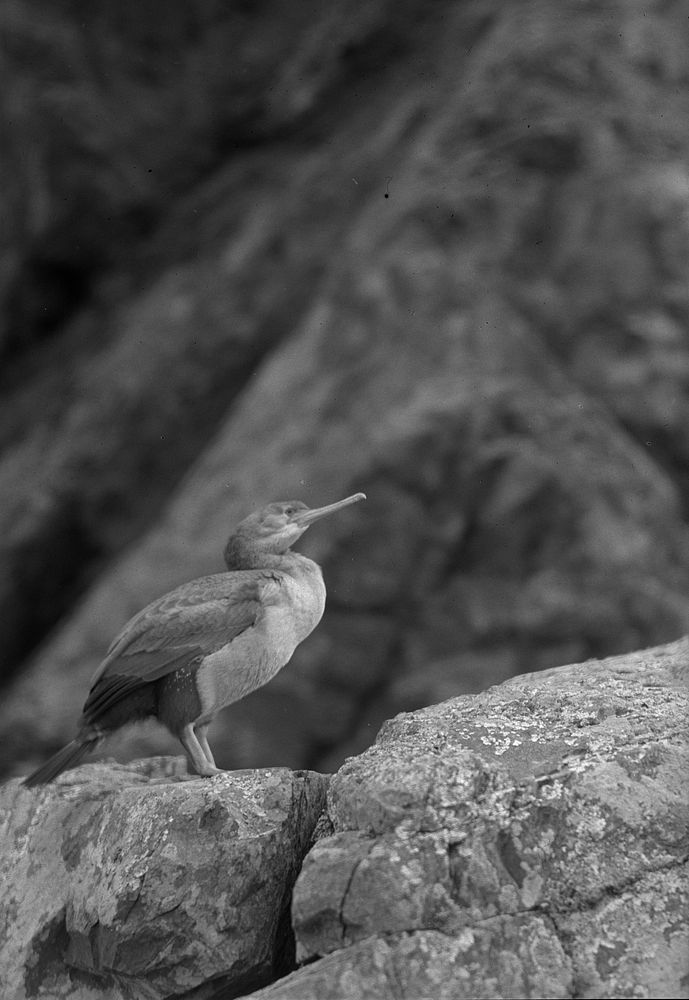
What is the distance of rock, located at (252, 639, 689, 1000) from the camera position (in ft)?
12.2

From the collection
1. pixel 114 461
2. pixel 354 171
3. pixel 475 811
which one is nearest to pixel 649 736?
pixel 475 811

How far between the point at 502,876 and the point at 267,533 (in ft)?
8.17

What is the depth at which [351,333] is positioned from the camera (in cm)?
1030

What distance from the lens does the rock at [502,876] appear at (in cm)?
373

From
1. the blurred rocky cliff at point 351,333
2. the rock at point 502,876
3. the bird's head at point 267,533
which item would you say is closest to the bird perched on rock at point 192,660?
the bird's head at point 267,533

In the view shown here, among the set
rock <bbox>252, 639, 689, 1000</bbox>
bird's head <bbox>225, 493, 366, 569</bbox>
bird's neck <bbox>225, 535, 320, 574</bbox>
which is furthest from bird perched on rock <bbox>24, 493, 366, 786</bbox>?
rock <bbox>252, 639, 689, 1000</bbox>

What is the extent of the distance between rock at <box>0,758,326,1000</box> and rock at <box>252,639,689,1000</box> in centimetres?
44

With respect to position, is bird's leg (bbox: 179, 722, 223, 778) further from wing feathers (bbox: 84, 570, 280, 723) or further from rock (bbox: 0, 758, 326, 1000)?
rock (bbox: 0, 758, 326, 1000)

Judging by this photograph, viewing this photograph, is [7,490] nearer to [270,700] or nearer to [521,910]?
[270,700]

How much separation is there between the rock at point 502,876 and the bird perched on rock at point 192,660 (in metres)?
1.17

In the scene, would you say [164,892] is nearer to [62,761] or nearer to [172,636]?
[62,761]

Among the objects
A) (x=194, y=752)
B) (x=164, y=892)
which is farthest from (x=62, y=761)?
(x=164, y=892)

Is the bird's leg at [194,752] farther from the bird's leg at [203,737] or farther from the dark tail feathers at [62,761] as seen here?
the dark tail feathers at [62,761]

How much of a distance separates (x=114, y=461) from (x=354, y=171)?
10.9ft
